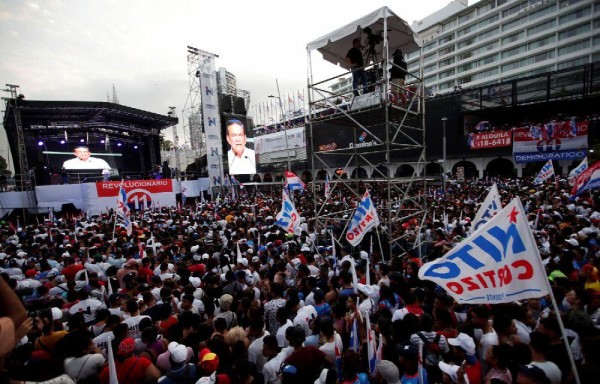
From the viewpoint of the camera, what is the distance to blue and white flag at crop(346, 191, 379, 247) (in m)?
6.66

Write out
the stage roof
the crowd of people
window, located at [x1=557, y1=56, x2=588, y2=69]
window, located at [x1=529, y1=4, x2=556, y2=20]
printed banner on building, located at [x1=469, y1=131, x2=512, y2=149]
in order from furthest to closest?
window, located at [x1=529, y1=4, x2=556, y2=20]
window, located at [x1=557, y1=56, x2=588, y2=69]
printed banner on building, located at [x1=469, y1=131, x2=512, y2=149]
the stage roof
the crowd of people

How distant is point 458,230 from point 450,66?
62713 mm

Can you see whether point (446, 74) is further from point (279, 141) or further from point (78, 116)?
point (78, 116)

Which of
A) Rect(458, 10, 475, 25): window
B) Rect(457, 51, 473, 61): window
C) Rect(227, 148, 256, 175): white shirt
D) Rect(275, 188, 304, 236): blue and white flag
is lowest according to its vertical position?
Rect(275, 188, 304, 236): blue and white flag

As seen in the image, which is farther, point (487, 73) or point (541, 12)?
point (487, 73)

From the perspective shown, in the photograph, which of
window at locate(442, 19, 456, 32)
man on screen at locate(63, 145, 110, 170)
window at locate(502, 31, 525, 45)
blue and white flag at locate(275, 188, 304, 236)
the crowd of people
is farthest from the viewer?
window at locate(442, 19, 456, 32)

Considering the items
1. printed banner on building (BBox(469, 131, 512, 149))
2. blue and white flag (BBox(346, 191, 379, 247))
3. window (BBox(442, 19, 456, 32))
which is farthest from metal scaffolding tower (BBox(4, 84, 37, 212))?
window (BBox(442, 19, 456, 32))

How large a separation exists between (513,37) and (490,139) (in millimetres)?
35511

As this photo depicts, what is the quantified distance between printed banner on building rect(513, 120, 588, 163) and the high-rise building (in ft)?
100.0

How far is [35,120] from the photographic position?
23.7 metres

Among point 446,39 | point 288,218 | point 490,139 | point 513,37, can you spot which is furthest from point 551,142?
point 446,39

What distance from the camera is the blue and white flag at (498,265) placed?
2914 millimetres

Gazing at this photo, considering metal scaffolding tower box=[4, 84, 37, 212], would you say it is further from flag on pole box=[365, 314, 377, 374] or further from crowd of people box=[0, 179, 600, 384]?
flag on pole box=[365, 314, 377, 374]

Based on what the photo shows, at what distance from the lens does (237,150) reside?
28578 mm
